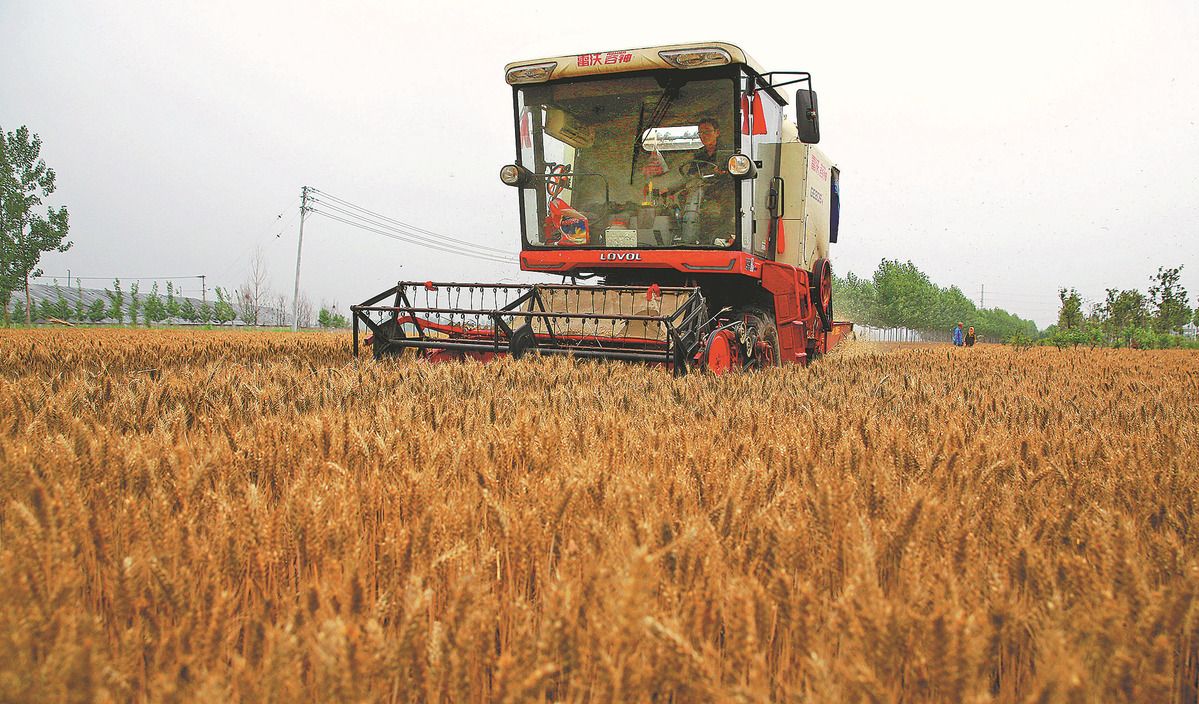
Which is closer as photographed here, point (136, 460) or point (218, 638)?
point (218, 638)

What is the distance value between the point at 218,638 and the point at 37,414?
2.22 m

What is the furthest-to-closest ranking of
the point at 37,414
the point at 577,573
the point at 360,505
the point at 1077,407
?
1. the point at 1077,407
2. the point at 37,414
3. the point at 360,505
4. the point at 577,573

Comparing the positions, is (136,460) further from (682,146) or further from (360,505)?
(682,146)

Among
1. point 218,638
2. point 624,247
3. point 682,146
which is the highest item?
point 682,146

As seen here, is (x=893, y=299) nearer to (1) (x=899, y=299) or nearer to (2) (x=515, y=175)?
(1) (x=899, y=299)

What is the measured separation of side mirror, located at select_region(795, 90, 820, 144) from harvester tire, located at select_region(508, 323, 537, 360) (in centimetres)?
307

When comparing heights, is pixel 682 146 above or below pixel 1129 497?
above

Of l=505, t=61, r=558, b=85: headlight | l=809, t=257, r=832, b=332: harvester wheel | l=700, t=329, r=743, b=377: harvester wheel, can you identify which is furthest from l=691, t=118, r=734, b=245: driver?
l=809, t=257, r=832, b=332: harvester wheel

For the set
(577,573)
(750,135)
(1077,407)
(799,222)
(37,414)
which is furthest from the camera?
(799,222)

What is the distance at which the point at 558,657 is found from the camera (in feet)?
3.10

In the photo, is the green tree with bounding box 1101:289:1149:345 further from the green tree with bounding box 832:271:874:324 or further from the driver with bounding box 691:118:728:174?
the driver with bounding box 691:118:728:174

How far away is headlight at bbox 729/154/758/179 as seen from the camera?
274 inches

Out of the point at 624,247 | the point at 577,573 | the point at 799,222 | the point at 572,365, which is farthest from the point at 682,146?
the point at 577,573

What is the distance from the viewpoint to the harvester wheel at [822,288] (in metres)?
9.66
